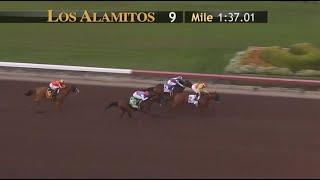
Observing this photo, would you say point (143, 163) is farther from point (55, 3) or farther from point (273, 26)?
point (55, 3)

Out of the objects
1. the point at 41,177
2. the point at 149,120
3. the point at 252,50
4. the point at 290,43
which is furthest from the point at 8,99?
the point at 290,43

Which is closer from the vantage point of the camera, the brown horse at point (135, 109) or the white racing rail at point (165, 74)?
the brown horse at point (135, 109)

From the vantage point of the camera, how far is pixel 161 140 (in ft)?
32.2

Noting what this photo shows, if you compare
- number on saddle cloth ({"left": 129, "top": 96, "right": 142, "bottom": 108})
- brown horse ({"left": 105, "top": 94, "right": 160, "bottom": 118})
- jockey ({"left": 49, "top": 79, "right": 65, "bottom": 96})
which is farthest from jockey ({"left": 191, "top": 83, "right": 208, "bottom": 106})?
jockey ({"left": 49, "top": 79, "right": 65, "bottom": 96})

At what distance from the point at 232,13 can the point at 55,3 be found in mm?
8721

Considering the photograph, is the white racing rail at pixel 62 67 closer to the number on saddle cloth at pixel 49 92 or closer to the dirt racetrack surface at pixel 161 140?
the dirt racetrack surface at pixel 161 140
